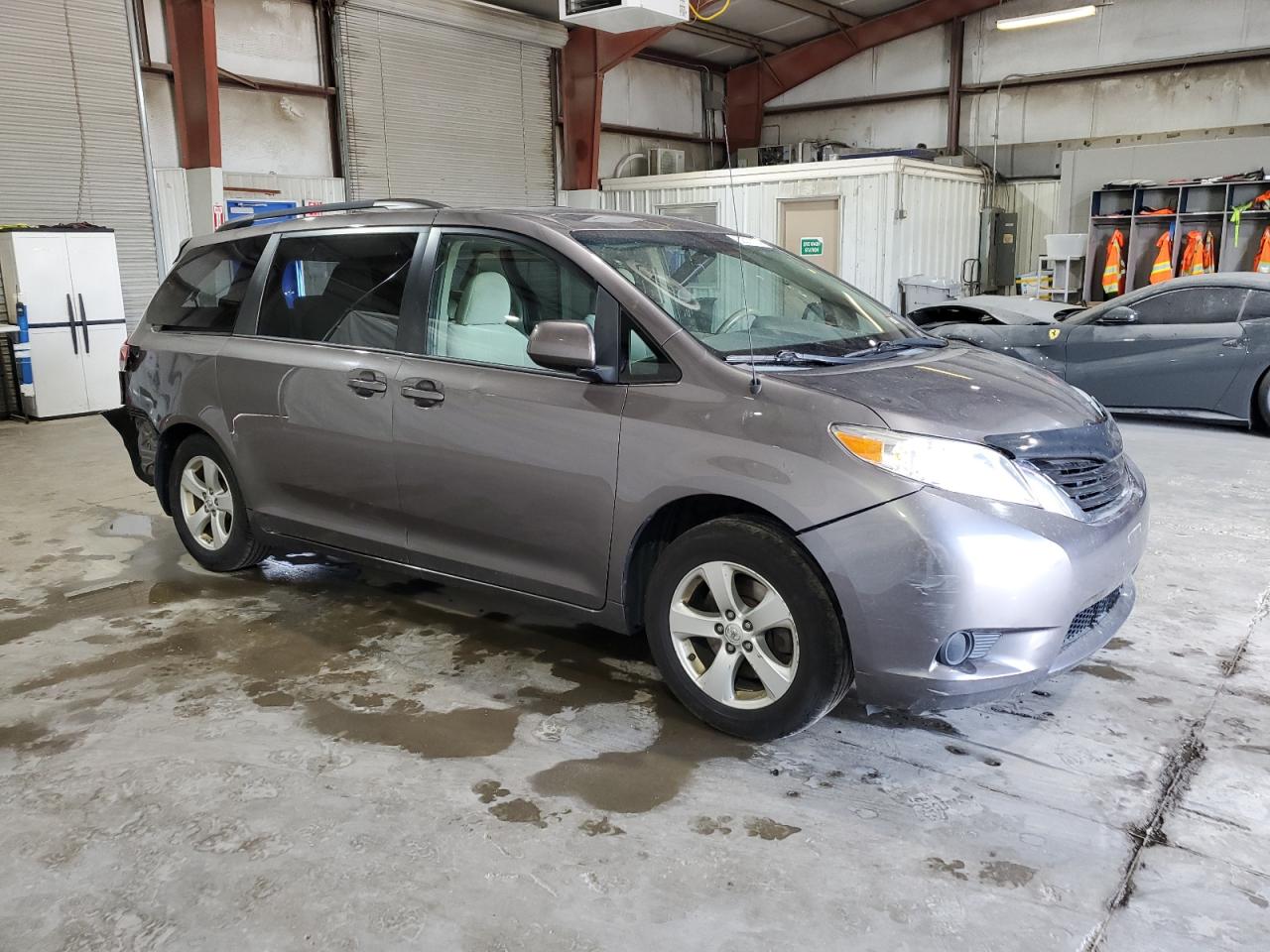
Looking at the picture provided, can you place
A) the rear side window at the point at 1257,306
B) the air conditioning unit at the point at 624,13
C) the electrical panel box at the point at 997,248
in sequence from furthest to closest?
1. the electrical panel box at the point at 997,248
2. the air conditioning unit at the point at 624,13
3. the rear side window at the point at 1257,306

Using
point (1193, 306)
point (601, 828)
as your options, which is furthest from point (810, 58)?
point (601, 828)

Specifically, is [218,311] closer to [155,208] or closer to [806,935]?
[806,935]

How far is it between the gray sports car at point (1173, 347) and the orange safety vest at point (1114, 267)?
4.98 metres

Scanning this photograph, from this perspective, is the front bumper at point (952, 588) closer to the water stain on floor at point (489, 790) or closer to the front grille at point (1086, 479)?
the front grille at point (1086, 479)

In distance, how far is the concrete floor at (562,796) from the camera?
217 cm

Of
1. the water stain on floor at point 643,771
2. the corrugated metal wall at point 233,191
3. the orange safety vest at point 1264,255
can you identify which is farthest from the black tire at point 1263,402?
the corrugated metal wall at point 233,191

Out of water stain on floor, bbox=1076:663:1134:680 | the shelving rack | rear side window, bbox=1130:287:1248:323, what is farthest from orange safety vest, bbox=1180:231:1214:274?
water stain on floor, bbox=1076:663:1134:680

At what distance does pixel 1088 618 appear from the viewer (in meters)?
2.85

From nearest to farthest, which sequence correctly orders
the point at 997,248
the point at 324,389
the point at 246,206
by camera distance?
the point at 324,389, the point at 246,206, the point at 997,248

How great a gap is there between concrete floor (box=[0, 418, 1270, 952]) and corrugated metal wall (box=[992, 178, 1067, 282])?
43.6 ft

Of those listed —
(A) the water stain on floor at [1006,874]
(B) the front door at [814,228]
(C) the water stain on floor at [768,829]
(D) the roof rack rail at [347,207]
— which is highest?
(B) the front door at [814,228]

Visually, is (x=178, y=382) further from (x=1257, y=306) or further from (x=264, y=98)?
(x=264, y=98)

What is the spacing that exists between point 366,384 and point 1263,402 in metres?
7.02

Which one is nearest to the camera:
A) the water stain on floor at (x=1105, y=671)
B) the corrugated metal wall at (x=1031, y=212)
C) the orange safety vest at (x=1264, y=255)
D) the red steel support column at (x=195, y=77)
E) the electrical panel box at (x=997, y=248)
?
the water stain on floor at (x=1105, y=671)
